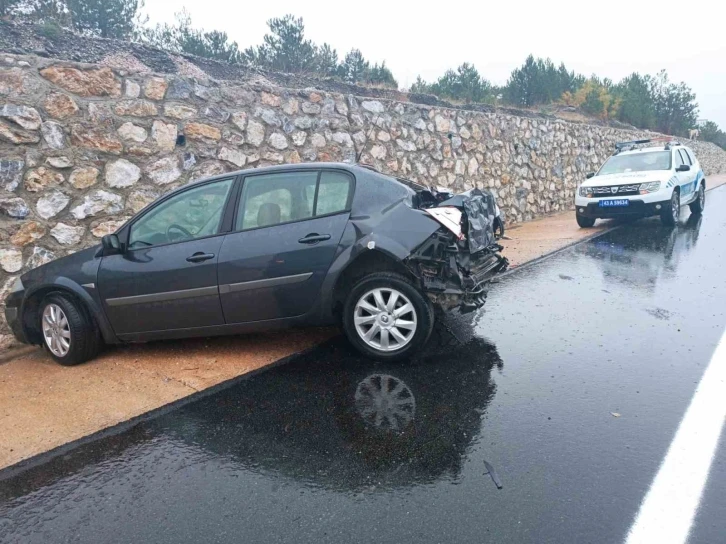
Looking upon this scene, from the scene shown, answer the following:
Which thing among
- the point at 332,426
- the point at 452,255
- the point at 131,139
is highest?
the point at 131,139

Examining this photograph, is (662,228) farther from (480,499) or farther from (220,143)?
(480,499)

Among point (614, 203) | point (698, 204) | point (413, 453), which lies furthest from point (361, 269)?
point (698, 204)

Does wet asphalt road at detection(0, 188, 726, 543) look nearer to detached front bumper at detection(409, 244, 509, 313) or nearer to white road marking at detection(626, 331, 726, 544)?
white road marking at detection(626, 331, 726, 544)

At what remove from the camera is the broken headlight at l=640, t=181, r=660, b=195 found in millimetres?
11703

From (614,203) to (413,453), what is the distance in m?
10.3

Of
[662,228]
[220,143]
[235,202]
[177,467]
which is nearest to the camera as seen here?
[177,467]

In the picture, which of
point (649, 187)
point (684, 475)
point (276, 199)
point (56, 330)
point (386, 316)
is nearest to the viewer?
point (684, 475)

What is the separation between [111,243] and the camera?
4977 millimetres

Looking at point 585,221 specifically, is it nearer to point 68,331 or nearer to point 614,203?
point 614,203

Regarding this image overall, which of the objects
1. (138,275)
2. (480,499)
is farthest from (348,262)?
(480,499)

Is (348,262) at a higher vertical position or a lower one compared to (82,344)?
higher

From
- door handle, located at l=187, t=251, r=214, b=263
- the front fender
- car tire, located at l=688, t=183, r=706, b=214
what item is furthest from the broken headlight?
the front fender

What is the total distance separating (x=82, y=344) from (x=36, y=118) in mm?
2533

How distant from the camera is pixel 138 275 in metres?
4.93
